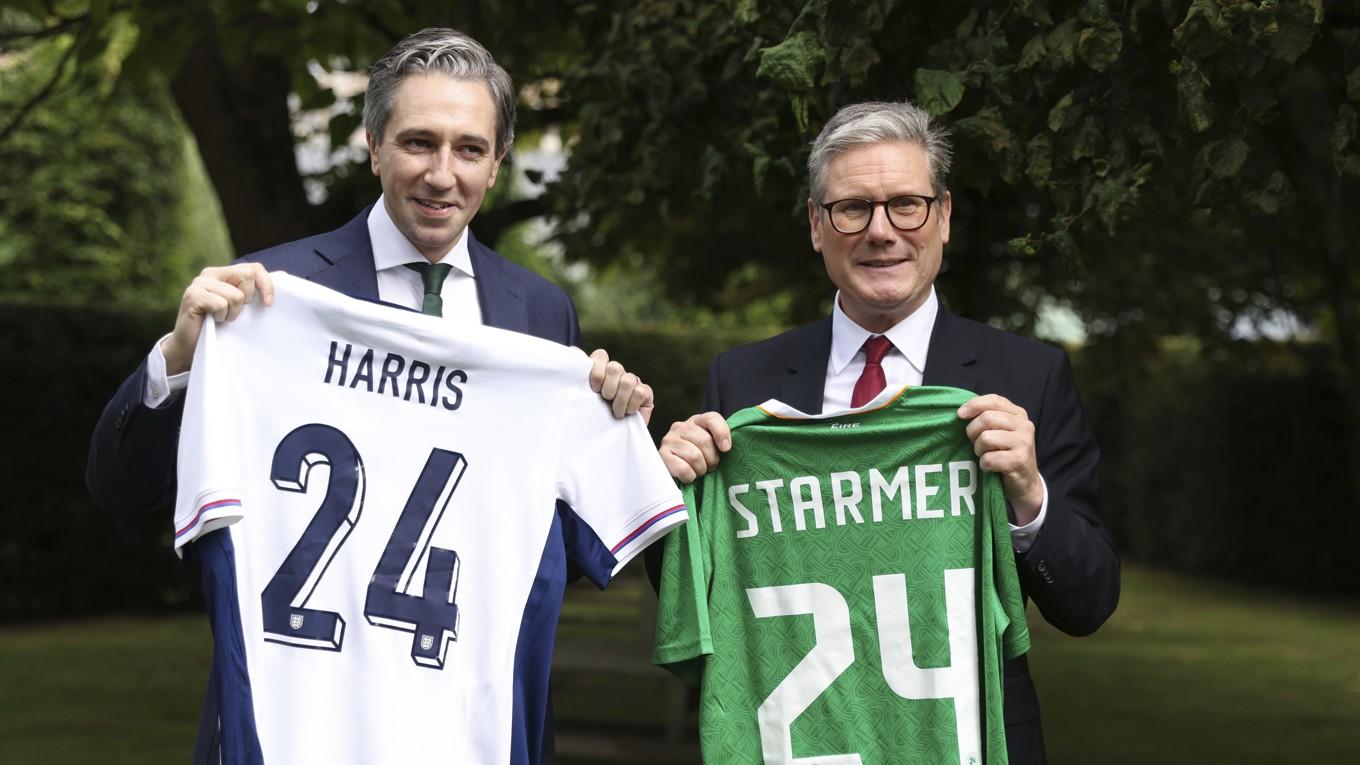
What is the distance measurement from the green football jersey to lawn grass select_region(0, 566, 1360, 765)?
168 inches

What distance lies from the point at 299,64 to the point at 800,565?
393 cm

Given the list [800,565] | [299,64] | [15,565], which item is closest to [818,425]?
[800,565]

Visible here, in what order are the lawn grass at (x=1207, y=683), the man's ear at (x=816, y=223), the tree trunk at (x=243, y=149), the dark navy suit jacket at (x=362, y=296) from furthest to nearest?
the lawn grass at (x=1207, y=683)
the tree trunk at (x=243, y=149)
the man's ear at (x=816, y=223)
the dark navy suit jacket at (x=362, y=296)

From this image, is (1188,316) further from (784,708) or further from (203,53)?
(784,708)

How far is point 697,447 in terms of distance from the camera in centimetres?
303

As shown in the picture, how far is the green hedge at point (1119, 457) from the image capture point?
1168 centimetres

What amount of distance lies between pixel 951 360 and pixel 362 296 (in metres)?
1.28

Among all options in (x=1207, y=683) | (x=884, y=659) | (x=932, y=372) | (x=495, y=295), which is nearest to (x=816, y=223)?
(x=932, y=372)

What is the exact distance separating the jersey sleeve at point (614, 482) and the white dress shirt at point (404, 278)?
1.08 feet

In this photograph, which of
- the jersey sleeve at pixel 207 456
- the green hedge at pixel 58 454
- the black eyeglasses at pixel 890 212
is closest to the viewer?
the jersey sleeve at pixel 207 456

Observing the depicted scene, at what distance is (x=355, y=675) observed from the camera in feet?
9.41

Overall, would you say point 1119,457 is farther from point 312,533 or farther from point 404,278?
point 312,533

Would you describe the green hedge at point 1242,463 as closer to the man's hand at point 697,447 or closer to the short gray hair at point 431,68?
the man's hand at point 697,447

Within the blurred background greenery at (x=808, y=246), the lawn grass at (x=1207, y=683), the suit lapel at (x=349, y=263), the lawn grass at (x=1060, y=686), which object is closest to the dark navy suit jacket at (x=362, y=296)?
the suit lapel at (x=349, y=263)
